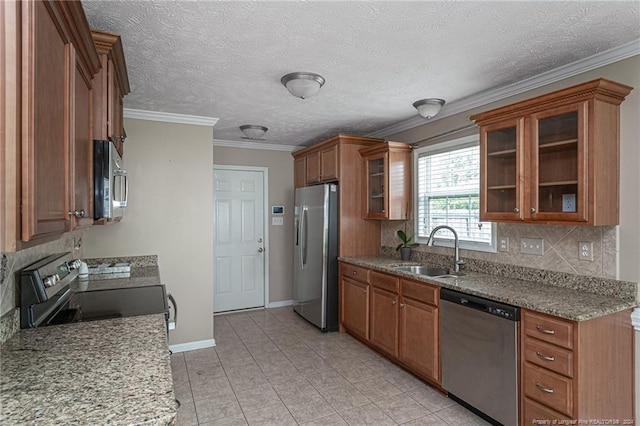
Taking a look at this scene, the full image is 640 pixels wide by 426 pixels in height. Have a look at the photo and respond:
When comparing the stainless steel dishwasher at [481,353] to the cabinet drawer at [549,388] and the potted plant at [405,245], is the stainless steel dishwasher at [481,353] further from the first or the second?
the potted plant at [405,245]

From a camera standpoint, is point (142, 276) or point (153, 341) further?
point (142, 276)

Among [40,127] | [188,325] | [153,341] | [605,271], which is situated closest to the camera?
[40,127]

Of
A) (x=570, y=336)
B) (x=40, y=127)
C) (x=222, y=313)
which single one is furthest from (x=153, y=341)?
(x=222, y=313)

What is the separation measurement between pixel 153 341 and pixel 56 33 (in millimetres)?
1152

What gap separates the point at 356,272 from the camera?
12.9ft

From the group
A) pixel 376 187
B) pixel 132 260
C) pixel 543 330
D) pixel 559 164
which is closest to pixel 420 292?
pixel 543 330

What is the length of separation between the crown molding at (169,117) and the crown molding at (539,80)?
219 cm

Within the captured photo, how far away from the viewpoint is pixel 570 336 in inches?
76.1

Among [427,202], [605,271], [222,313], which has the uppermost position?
[427,202]

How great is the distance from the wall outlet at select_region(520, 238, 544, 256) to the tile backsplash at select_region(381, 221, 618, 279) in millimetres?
24

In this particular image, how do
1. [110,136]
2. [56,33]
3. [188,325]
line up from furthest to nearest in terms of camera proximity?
[188,325] < [110,136] < [56,33]

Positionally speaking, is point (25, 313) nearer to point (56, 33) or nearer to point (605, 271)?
point (56, 33)

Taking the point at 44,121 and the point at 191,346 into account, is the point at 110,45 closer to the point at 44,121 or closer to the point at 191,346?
the point at 44,121

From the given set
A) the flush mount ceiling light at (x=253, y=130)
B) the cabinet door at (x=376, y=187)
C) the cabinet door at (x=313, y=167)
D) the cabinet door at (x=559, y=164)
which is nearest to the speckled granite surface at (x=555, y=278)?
the cabinet door at (x=559, y=164)
